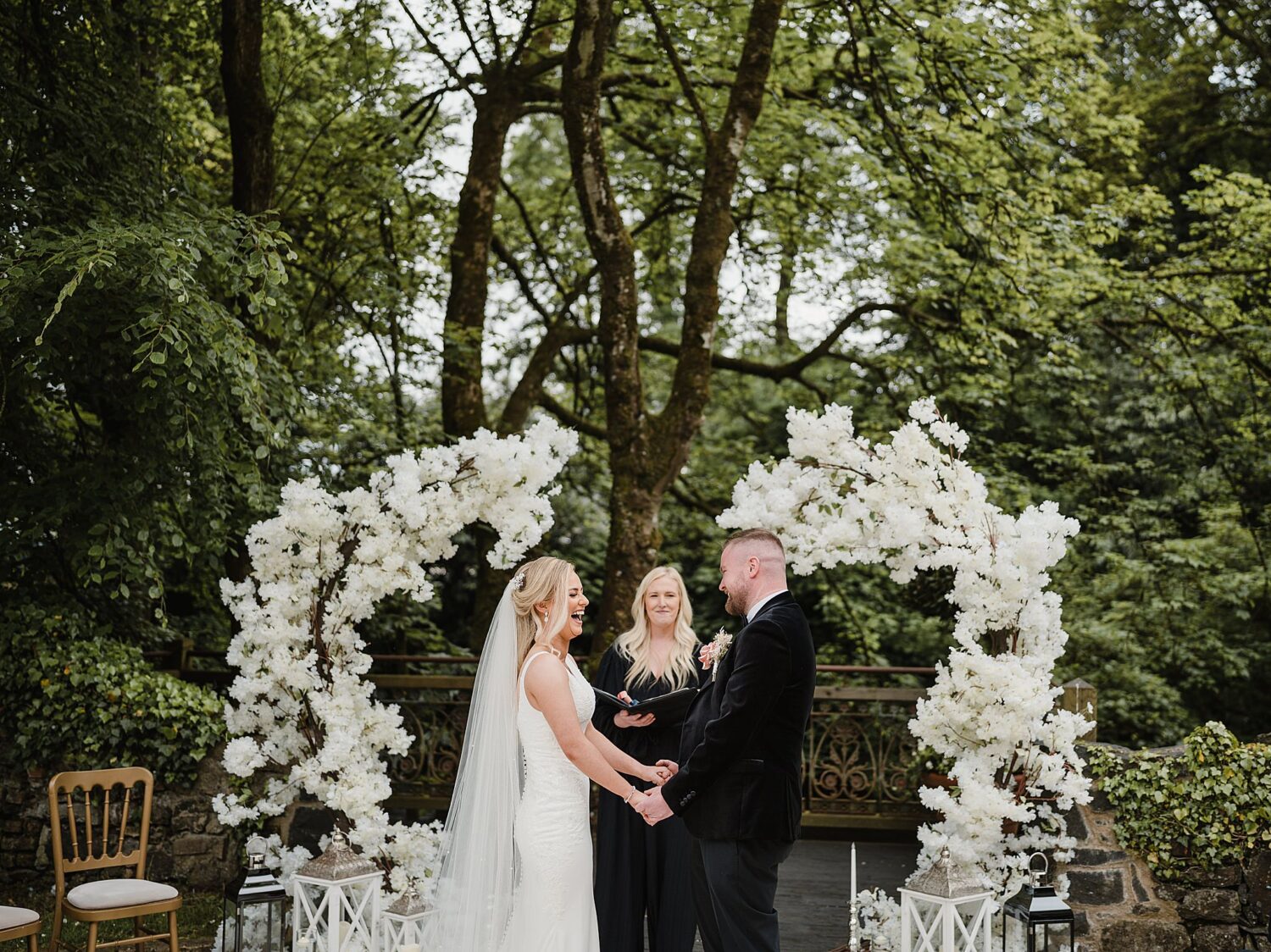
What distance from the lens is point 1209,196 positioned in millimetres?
9352

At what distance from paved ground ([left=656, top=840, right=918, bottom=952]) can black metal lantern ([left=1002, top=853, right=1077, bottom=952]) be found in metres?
1.39

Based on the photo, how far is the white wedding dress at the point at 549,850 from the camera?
3.95m

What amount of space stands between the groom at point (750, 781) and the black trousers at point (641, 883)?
2.11 feet

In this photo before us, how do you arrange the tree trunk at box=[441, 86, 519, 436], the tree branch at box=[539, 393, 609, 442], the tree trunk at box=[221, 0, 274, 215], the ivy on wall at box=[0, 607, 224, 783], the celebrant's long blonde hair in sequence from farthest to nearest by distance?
1. the tree branch at box=[539, 393, 609, 442]
2. the tree trunk at box=[441, 86, 519, 436]
3. the tree trunk at box=[221, 0, 274, 215]
4. the ivy on wall at box=[0, 607, 224, 783]
5. the celebrant's long blonde hair

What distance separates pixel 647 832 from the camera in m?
4.62

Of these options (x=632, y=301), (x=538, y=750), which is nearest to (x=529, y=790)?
(x=538, y=750)

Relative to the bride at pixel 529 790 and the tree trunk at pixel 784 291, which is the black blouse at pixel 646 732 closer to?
the bride at pixel 529 790

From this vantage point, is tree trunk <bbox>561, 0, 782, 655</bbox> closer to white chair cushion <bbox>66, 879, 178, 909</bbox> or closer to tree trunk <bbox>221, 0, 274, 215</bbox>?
tree trunk <bbox>221, 0, 274, 215</bbox>

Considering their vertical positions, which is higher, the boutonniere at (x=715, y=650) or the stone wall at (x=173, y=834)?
the boutonniere at (x=715, y=650)

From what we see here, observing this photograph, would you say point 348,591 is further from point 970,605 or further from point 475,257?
point 475,257

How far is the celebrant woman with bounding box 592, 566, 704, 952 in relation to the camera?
4.56m

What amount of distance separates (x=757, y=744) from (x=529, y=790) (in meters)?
0.87

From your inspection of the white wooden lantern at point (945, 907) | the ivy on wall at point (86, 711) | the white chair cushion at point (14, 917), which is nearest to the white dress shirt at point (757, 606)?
the white wooden lantern at point (945, 907)

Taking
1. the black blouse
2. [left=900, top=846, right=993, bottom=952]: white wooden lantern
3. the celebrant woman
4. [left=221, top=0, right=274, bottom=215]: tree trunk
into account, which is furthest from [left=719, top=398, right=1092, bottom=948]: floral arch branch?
[left=221, top=0, right=274, bottom=215]: tree trunk
